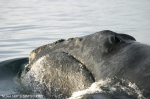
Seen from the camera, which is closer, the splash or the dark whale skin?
the splash

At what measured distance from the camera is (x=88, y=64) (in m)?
5.29

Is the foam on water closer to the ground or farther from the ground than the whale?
closer to the ground

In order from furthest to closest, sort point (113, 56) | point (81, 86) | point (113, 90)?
point (81, 86), point (113, 56), point (113, 90)

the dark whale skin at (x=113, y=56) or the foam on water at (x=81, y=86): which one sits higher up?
the dark whale skin at (x=113, y=56)

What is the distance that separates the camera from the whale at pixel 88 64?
460 centimetres

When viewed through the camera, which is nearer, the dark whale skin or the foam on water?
the foam on water

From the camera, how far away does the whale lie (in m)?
4.60

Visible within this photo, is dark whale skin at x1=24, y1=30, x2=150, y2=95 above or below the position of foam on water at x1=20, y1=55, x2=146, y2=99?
above

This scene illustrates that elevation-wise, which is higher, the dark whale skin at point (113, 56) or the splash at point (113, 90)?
the dark whale skin at point (113, 56)

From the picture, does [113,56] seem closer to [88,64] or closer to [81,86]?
[88,64]

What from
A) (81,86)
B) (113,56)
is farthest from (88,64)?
(113,56)

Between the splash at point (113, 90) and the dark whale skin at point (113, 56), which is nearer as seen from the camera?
the splash at point (113, 90)

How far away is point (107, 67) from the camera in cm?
492

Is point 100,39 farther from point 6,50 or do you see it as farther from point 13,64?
point 6,50
